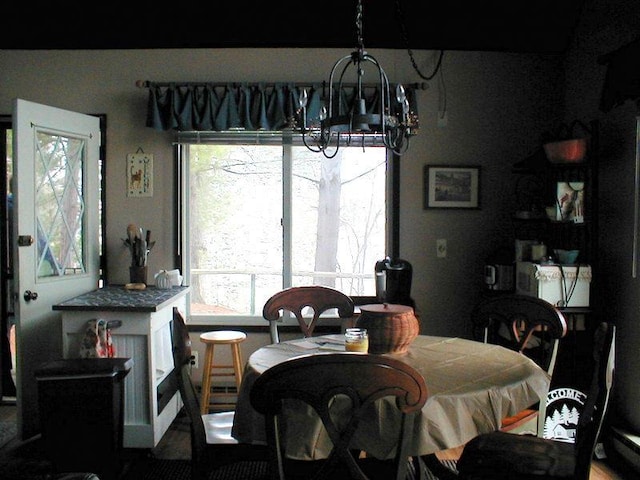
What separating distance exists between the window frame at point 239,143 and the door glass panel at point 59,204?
2.03ft

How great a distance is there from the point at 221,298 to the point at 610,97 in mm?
2792

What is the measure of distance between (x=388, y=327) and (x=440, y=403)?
498 mm

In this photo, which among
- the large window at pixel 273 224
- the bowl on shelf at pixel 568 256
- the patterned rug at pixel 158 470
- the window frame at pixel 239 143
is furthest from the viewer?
the large window at pixel 273 224

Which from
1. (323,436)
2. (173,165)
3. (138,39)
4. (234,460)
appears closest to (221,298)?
(173,165)

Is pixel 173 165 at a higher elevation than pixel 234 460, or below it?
higher

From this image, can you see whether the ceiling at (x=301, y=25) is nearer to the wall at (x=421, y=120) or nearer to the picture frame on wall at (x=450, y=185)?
the wall at (x=421, y=120)

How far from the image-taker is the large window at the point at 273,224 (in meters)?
4.16

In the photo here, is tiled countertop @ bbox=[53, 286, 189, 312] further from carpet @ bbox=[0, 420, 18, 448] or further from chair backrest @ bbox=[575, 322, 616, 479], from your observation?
chair backrest @ bbox=[575, 322, 616, 479]

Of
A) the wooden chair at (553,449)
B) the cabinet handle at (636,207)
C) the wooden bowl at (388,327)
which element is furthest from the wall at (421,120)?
the wooden chair at (553,449)

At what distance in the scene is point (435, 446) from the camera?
5.91ft

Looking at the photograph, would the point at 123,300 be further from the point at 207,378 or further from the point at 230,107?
the point at 230,107

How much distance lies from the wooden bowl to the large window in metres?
1.83

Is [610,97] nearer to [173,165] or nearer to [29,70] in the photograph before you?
[173,165]

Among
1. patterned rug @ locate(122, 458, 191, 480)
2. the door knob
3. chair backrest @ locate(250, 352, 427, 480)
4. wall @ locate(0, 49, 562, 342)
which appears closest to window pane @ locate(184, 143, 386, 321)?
wall @ locate(0, 49, 562, 342)
